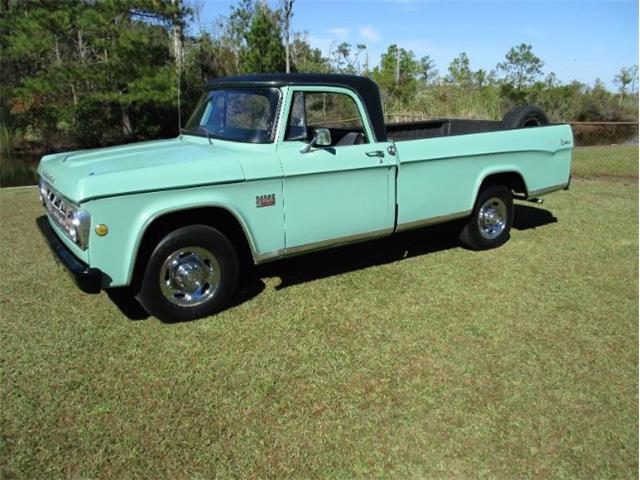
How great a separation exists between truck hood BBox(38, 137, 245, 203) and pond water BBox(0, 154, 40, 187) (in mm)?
9788

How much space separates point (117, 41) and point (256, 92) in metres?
13.8

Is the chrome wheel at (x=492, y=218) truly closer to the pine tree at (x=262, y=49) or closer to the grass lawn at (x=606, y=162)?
the grass lawn at (x=606, y=162)

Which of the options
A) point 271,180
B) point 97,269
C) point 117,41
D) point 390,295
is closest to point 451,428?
point 390,295

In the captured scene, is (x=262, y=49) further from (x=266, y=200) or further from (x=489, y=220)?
(x=266, y=200)

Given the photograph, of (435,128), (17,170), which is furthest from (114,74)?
(435,128)

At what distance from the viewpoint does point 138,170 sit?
3686 mm

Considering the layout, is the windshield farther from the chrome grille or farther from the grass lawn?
the grass lawn

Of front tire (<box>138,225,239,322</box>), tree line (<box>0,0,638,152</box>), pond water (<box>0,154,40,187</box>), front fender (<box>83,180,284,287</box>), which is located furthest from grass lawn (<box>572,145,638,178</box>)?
pond water (<box>0,154,40,187</box>)

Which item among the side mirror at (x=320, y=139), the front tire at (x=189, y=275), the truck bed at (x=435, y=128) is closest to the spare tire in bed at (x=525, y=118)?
the truck bed at (x=435, y=128)

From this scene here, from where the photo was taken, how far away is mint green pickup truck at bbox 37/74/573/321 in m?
3.68

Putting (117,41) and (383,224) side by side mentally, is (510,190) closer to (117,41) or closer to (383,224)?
(383,224)

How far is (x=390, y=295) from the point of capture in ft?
15.3

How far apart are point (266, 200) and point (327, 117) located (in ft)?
4.26

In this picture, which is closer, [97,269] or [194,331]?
[97,269]
